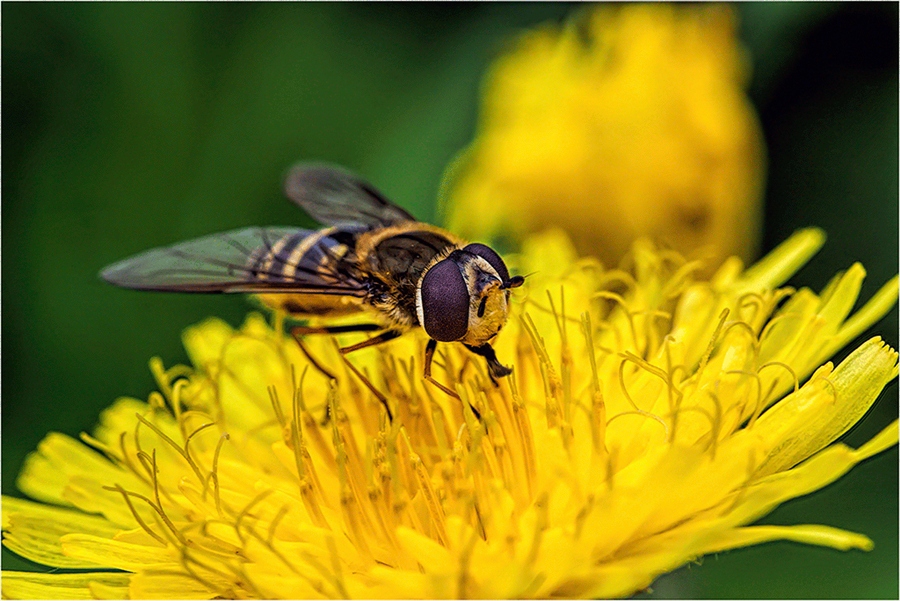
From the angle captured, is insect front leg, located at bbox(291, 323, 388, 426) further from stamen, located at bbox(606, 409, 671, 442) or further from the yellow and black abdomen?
stamen, located at bbox(606, 409, 671, 442)

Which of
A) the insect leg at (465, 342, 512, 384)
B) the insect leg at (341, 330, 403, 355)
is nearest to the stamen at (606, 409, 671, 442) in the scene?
the insect leg at (465, 342, 512, 384)

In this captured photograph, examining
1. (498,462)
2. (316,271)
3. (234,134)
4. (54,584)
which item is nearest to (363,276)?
(316,271)

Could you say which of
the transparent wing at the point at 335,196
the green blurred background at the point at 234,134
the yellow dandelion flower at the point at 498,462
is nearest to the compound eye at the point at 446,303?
the yellow dandelion flower at the point at 498,462

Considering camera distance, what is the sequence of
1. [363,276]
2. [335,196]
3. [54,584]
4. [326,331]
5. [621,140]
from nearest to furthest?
[54,584]
[363,276]
[326,331]
[335,196]
[621,140]

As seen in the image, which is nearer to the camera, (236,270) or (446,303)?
(446,303)

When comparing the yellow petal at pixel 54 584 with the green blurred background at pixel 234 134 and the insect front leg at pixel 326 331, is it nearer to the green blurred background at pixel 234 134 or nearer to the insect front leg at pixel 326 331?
the insect front leg at pixel 326 331

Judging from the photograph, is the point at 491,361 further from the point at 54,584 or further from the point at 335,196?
the point at 54,584
